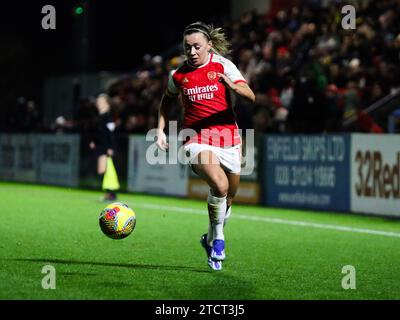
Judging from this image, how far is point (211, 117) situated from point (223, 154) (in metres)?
0.41

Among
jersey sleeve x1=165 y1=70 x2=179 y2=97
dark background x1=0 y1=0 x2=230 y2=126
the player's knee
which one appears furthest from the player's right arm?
dark background x1=0 y1=0 x2=230 y2=126

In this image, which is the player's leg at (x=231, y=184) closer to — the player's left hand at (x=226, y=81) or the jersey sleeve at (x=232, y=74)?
the jersey sleeve at (x=232, y=74)

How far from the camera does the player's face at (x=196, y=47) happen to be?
9.05 m

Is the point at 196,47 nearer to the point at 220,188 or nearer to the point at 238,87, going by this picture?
the point at 238,87

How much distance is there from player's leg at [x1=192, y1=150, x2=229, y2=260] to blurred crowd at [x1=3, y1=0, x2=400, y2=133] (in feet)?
26.8

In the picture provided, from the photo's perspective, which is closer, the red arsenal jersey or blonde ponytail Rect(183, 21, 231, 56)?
blonde ponytail Rect(183, 21, 231, 56)

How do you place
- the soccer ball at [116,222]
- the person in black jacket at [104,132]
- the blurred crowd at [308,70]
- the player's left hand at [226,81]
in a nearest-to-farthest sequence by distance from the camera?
the player's left hand at [226,81]
the soccer ball at [116,222]
the person in black jacket at [104,132]
the blurred crowd at [308,70]

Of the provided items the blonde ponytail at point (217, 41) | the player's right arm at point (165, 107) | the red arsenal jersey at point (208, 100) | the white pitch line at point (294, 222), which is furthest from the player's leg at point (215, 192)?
the white pitch line at point (294, 222)

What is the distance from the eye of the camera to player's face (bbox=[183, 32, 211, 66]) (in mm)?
9047

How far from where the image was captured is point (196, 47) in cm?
907

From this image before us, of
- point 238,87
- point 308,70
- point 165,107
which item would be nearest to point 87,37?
point 308,70

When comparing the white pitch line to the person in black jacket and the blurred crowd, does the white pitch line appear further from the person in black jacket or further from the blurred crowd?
the blurred crowd

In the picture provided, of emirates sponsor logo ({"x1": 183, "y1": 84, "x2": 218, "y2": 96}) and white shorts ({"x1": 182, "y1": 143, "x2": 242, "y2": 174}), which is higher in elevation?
emirates sponsor logo ({"x1": 183, "y1": 84, "x2": 218, "y2": 96})

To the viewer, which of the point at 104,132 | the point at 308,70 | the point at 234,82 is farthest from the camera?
the point at 308,70
